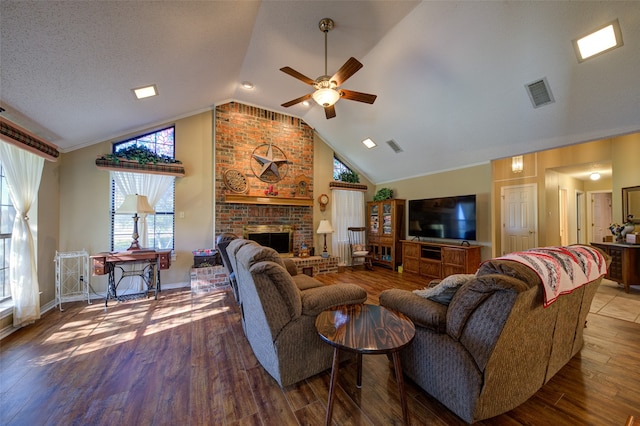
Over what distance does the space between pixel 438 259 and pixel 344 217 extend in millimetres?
2344

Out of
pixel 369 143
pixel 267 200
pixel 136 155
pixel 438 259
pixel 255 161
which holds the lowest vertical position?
pixel 438 259

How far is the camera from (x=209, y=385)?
1.74 m

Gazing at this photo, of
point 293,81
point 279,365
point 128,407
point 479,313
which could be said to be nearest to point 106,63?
point 293,81

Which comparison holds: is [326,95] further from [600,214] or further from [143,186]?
[600,214]

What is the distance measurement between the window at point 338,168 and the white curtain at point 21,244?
16.6 ft

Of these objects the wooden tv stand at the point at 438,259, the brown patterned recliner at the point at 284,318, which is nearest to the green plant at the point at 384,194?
the wooden tv stand at the point at 438,259

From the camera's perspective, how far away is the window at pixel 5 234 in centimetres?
259

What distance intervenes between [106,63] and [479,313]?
3.78m

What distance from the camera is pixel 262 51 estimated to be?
3.17 metres

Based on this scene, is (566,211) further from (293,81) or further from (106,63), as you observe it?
(106,63)

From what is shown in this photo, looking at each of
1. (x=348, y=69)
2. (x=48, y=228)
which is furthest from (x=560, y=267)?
(x=48, y=228)

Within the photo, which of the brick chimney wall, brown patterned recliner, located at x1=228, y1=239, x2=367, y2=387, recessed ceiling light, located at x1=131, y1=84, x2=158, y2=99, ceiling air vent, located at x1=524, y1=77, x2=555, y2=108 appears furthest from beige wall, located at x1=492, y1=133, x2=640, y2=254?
recessed ceiling light, located at x1=131, y1=84, x2=158, y2=99

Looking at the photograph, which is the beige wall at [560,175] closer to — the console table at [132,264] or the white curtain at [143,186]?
the console table at [132,264]

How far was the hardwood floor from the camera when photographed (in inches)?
57.0
